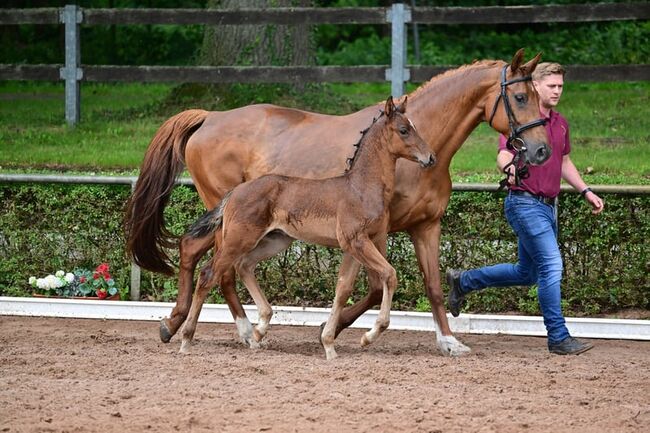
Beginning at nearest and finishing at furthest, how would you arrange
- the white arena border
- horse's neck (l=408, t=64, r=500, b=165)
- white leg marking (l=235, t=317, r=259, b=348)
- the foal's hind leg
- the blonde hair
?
the foal's hind leg → the blonde hair → horse's neck (l=408, t=64, r=500, b=165) → white leg marking (l=235, t=317, r=259, b=348) → the white arena border

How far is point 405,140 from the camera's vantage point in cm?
761

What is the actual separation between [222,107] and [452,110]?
303 inches

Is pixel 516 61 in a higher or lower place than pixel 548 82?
higher

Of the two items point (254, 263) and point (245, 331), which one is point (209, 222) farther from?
point (245, 331)

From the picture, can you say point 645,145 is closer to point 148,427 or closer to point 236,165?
point 236,165

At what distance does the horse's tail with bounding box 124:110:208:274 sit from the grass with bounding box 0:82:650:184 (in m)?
3.79

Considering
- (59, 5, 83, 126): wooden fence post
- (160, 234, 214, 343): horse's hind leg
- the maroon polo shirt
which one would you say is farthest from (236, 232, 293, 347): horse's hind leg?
(59, 5, 83, 126): wooden fence post

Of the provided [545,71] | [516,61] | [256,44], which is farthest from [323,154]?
[256,44]

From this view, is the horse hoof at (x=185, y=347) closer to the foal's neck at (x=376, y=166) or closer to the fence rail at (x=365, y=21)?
the foal's neck at (x=376, y=166)

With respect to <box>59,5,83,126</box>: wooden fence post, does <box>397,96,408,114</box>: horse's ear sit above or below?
above

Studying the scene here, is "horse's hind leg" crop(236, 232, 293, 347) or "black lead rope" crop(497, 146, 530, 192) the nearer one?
"black lead rope" crop(497, 146, 530, 192)

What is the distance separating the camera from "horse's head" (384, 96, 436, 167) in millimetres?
7539

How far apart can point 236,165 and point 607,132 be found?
7382 mm

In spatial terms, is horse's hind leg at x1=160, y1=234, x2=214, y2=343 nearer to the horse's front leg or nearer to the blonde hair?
the horse's front leg
